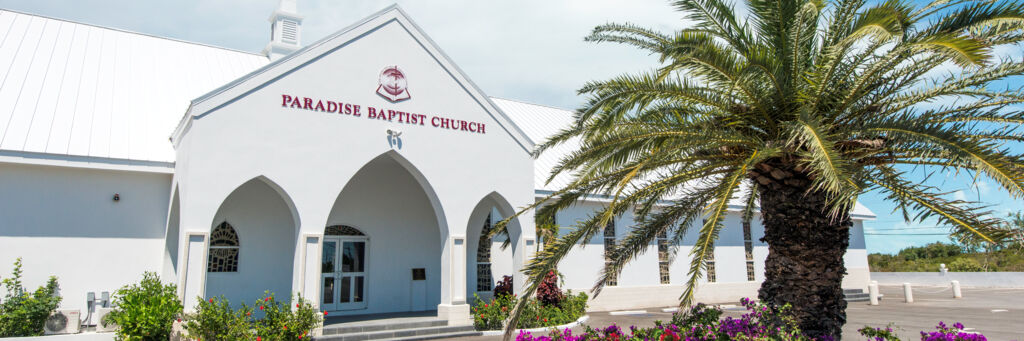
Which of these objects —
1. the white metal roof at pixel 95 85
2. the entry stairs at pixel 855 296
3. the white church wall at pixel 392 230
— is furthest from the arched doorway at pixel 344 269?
the entry stairs at pixel 855 296

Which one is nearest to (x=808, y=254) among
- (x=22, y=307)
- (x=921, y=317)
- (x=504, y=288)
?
(x=504, y=288)

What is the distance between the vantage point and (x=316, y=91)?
1292cm

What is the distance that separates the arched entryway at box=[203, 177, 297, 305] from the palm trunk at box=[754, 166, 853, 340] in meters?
10.5

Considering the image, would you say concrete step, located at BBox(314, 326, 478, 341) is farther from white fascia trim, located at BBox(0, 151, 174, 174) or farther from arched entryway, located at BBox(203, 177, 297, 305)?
white fascia trim, located at BBox(0, 151, 174, 174)

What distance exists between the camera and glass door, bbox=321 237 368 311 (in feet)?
51.9

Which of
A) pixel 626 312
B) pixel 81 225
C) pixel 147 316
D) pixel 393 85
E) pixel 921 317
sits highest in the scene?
pixel 393 85

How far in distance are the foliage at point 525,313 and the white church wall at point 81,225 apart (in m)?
7.13

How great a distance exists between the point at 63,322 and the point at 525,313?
914cm

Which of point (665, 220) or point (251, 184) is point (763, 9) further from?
point (251, 184)

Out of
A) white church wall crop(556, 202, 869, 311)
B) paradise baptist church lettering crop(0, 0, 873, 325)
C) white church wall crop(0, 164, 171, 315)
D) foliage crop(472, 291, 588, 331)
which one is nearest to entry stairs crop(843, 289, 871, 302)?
white church wall crop(556, 202, 869, 311)

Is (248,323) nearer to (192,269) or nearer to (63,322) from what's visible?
(192,269)

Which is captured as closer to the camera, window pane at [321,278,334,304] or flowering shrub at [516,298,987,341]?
flowering shrub at [516,298,987,341]

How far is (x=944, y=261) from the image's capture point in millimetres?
46812

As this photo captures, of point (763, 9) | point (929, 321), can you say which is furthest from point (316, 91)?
point (929, 321)
